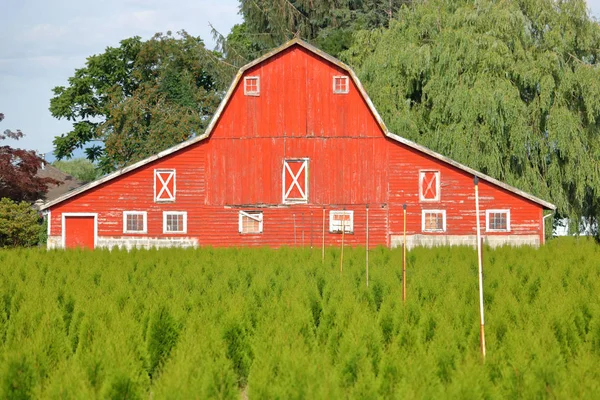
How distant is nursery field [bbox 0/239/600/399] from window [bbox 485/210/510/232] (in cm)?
1167

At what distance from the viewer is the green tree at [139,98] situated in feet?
190

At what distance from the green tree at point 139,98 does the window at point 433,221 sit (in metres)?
24.9

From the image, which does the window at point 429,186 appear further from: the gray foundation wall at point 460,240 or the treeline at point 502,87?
the treeline at point 502,87

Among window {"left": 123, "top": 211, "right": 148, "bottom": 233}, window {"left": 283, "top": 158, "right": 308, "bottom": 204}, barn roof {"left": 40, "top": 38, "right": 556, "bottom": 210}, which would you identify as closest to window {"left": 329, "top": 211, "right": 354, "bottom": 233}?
window {"left": 283, "top": 158, "right": 308, "bottom": 204}

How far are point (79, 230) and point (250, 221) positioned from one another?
6.65 meters

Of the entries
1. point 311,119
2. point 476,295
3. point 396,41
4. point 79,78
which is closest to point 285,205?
point 311,119

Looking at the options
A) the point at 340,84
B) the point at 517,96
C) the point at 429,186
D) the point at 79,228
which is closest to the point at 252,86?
the point at 340,84

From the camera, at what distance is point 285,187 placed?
36250 mm

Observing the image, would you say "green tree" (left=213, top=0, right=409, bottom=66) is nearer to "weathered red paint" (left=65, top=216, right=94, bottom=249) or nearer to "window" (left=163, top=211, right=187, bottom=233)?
"window" (left=163, top=211, right=187, bottom=233)

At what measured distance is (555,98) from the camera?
4019 cm

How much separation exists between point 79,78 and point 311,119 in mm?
30941

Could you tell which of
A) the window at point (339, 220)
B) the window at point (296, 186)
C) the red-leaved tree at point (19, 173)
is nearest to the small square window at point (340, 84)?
the window at point (296, 186)

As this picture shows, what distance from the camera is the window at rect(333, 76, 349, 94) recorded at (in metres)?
36.3

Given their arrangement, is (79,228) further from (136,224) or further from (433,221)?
(433,221)
